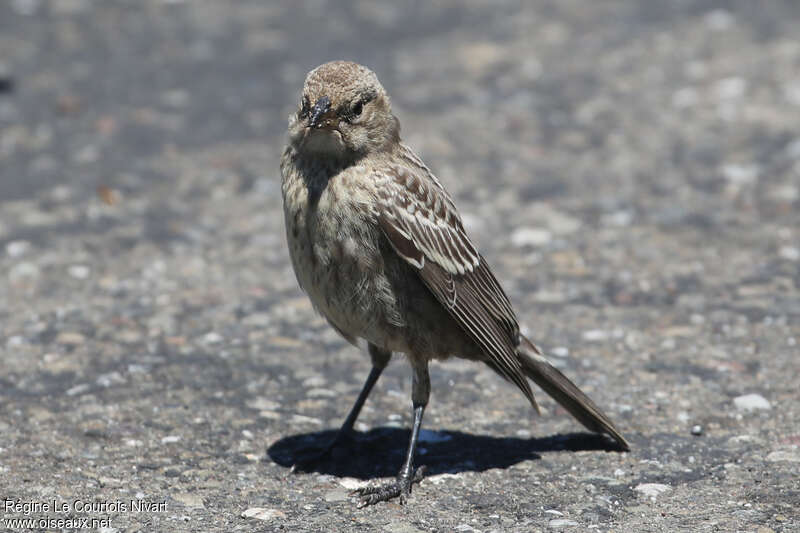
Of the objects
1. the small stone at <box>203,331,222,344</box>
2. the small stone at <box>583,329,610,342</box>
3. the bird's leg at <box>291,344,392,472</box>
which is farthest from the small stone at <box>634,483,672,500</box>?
the small stone at <box>203,331,222,344</box>

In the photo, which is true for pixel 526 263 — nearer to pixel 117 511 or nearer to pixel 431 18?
pixel 117 511

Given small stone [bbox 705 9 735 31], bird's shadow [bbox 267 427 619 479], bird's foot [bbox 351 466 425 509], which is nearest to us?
bird's foot [bbox 351 466 425 509]

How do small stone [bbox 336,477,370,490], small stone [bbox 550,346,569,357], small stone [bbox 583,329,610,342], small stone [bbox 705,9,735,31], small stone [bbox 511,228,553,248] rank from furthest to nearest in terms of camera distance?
small stone [bbox 705,9,735,31]
small stone [bbox 511,228,553,248]
small stone [bbox 583,329,610,342]
small stone [bbox 550,346,569,357]
small stone [bbox 336,477,370,490]

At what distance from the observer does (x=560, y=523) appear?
4.54 m

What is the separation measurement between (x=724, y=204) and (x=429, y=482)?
425 centimetres

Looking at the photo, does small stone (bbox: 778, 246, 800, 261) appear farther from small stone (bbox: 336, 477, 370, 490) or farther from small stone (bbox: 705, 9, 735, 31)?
small stone (bbox: 705, 9, 735, 31)

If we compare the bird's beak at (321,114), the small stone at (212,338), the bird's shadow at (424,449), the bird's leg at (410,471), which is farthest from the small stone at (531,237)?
the bird's beak at (321,114)

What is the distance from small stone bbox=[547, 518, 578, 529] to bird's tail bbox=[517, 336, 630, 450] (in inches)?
31.5

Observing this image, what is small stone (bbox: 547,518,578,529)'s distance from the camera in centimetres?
451

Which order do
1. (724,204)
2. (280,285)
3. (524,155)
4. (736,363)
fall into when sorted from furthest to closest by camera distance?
(524,155) < (724,204) < (280,285) < (736,363)

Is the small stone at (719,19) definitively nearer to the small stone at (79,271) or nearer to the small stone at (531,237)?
the small stone at (531,237)

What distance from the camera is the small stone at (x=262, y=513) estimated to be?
4562mm

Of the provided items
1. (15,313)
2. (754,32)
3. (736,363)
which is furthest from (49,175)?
(754,32)

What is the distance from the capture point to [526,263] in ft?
25.0
